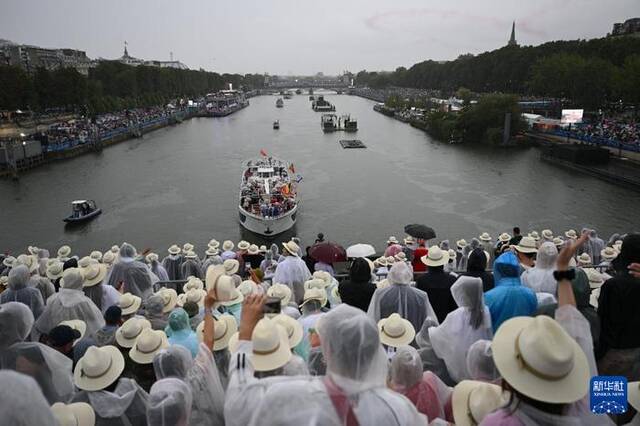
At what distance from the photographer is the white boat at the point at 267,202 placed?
795 inches

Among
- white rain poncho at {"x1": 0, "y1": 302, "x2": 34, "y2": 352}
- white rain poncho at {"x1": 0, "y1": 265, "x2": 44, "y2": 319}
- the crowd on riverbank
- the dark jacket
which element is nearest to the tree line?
white rain poncho at {"x1": 0, "y1": 265, "x2": 44, "y2": 319}

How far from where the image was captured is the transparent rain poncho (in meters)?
2.66

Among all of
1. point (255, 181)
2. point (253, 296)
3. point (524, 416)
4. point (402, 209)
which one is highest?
point (253, 296)

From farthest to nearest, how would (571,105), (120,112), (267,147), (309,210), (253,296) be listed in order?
1. (120,112)
2. (571,105)
3. (267,147)
4. (309,210)
5. (253,296)

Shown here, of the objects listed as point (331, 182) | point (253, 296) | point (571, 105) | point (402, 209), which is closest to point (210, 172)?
point (331, 182)

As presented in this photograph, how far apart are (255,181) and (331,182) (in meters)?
10.3

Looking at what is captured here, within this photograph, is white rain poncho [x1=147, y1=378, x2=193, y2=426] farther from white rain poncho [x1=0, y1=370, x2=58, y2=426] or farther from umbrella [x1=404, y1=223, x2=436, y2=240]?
umbrella [x1=404, y1=223, x2=436, y2=240]

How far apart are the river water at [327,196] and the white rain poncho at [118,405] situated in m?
18.0

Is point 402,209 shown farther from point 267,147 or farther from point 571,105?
point 571,105

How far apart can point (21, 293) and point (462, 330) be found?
5.09 meters

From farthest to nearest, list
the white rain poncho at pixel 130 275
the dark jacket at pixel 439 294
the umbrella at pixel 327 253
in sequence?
the umbrella at pixel 327 253 → the white rain poncho at pixel 130 275 → the dark jacket at pixel 439 294

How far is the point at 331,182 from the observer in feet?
108

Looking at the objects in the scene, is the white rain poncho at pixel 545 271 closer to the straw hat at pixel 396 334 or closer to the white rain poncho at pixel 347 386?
the straw hat at pixel 396 334

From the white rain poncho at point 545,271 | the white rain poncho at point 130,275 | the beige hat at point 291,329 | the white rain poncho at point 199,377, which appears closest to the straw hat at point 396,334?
the beige hat at point 291,329
